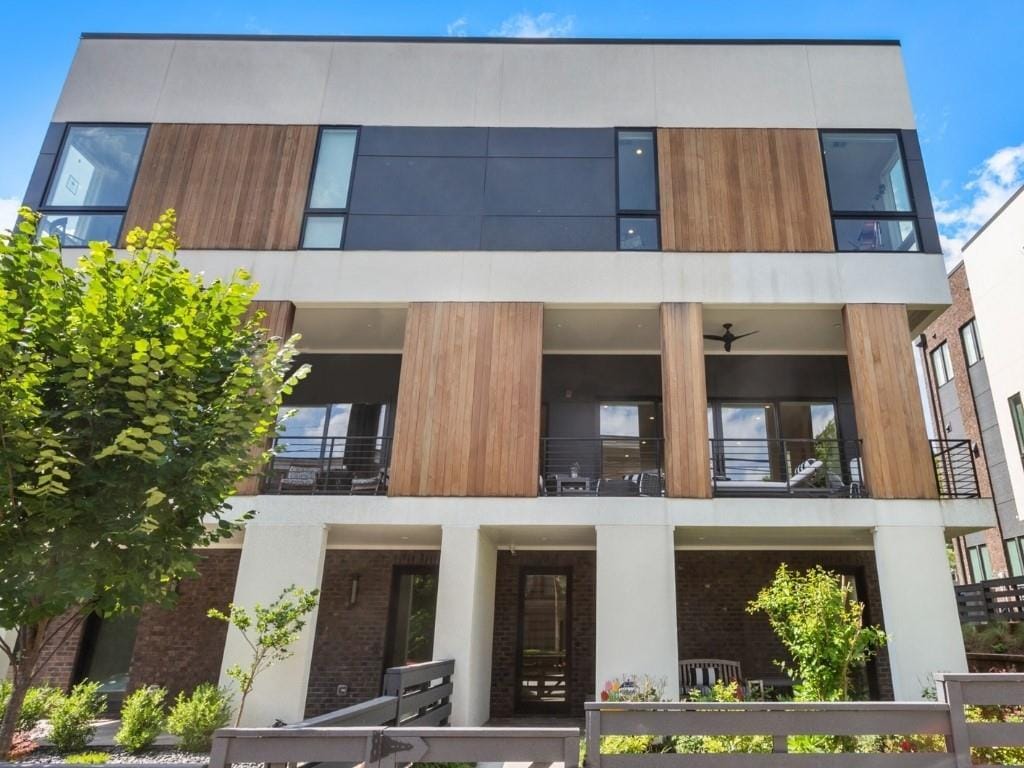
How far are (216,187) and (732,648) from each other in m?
11.7

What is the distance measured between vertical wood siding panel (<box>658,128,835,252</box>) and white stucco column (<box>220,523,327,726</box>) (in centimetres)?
714

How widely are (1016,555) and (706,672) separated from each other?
13175 mm

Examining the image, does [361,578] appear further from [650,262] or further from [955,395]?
[955,395]

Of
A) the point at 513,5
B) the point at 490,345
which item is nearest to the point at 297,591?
the point at 490,345

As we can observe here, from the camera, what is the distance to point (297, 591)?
7.92 m

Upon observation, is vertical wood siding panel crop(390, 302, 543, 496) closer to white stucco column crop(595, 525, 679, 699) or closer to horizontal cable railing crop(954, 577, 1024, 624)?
white stucco column crop(595, 525, 679, 699)

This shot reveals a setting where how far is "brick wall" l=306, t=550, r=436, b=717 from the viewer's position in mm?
10094

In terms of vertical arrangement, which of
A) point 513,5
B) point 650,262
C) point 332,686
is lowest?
point 332,686

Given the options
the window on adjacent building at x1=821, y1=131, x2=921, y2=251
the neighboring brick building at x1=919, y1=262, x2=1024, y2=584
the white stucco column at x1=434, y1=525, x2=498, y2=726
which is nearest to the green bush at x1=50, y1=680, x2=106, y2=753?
the white stucco column at x1=434, y1=525, x2=498, y2=726

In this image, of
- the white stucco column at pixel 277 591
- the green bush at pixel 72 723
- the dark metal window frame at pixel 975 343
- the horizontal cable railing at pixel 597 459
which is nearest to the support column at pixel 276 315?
the white stucco column at pixel 277 591

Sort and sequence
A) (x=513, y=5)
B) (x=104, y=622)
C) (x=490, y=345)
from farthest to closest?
(x=513, y=5)
(x=104, y=622)
(x=490, y=345)

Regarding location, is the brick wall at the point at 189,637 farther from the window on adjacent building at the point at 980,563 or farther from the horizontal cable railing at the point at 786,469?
the window on adjacent building at the point at 980,563

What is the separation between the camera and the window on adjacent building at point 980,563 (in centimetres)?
1889

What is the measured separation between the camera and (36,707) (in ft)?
25.7
